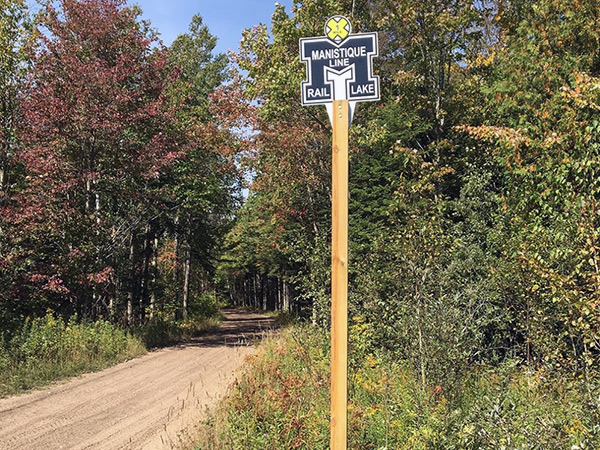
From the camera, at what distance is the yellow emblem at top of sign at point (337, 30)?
318 centimetres

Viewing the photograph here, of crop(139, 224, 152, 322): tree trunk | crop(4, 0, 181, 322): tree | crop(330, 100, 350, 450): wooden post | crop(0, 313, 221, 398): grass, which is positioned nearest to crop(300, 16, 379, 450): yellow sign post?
crop(330, 100, 350, 450): wooden post

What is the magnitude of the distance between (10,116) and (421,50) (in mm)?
11487

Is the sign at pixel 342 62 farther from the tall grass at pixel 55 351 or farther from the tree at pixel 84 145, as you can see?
the tree at pixel 84 145

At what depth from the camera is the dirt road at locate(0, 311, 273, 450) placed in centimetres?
591

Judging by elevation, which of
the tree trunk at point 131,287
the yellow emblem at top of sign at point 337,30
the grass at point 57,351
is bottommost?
the grass at point 57,351

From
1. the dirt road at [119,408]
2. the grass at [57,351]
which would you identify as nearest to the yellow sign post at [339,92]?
the dirt road at [119,408]

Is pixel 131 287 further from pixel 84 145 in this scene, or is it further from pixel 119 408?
pixel 119 408

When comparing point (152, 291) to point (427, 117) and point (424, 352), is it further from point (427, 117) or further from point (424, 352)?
point (424, 352)

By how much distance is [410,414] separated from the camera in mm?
4633

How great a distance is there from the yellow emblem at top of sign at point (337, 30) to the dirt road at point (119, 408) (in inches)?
179

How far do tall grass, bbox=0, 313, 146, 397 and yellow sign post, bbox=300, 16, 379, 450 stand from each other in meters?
7.56

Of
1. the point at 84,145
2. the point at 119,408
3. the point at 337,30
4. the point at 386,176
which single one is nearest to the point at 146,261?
the point at 84,145

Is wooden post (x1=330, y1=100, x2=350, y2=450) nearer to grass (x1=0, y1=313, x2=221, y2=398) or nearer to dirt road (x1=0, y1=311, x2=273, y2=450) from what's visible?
dirt road (x1=0, y1=311, x2=273, y2=450)

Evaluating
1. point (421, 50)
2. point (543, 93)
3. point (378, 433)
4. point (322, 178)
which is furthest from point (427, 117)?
point (378, 433)
